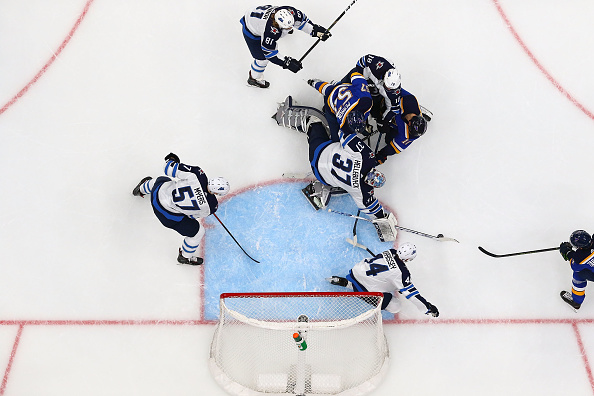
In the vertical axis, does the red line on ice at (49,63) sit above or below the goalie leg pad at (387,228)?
below

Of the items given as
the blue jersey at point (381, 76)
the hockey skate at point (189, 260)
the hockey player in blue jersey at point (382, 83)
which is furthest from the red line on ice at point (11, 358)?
the blue jersey at point (381, 76)

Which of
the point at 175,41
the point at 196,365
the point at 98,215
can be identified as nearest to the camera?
the point at 196,365

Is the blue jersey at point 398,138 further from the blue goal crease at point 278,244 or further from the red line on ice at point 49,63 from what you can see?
the red line on ice at point 49,63

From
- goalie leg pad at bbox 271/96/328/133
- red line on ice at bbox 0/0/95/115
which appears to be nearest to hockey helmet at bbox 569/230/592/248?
goalie leg pad at bbox 271/96/328/133

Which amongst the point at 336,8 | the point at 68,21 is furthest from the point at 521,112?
the point at 68,21

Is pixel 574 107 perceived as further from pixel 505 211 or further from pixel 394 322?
pixel 394 322

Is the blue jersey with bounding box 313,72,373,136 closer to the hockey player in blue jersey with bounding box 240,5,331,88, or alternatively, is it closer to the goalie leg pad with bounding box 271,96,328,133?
the goalie leg pad with bounding box 271,96,328,133

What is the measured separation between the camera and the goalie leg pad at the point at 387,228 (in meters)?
5.17

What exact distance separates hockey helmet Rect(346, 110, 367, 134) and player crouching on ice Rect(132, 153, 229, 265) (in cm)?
113

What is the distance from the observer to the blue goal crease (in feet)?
17.0

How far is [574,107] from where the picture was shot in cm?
560

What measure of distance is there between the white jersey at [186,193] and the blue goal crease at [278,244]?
608 millimetres

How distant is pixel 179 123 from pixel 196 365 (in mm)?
2232

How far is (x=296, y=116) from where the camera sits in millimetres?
5340
